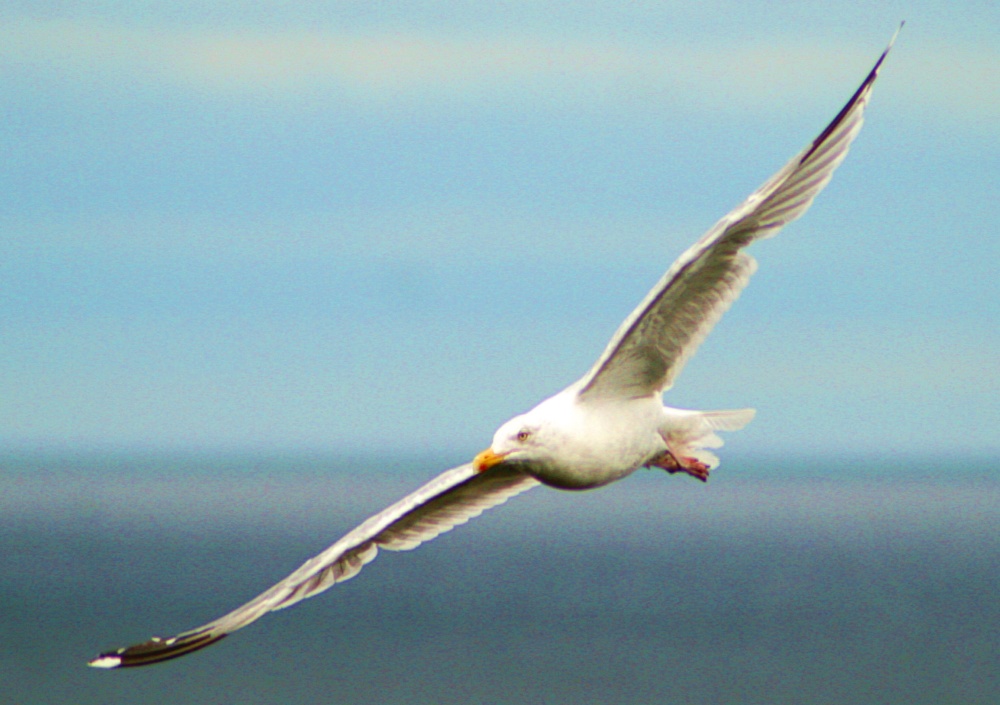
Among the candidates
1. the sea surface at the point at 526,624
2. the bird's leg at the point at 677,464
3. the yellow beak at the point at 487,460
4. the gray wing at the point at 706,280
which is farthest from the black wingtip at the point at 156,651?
the sea surface at the point at 526,624

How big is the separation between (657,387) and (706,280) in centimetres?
73

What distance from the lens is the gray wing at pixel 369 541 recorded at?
7.93m

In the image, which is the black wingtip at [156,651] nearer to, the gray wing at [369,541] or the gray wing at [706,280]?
the gray wing at [369,541]

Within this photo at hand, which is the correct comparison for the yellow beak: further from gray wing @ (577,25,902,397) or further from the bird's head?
gray wing @ (577,25,902,397)

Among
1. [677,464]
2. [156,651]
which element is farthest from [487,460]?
[156,651]

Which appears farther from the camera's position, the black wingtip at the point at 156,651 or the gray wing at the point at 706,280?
the black wingtip at the point at 156,651

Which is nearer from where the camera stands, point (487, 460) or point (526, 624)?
point (487, 460)

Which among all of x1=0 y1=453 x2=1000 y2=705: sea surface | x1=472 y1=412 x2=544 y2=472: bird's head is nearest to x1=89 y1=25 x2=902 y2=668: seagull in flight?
x1=472 y1=412 x2=544 y2=472: bird's head

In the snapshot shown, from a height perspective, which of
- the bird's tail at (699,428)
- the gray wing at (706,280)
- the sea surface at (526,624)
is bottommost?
the bird's tail at (699,428)

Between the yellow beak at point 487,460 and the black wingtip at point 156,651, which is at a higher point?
the yellow beak at point 487,460

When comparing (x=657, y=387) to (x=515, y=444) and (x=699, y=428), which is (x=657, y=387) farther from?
(x=515, y=444)

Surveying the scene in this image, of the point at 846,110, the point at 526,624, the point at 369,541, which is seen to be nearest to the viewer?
the point at 846,110

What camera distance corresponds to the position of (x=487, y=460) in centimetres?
664

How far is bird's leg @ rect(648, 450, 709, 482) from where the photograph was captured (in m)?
7.35
